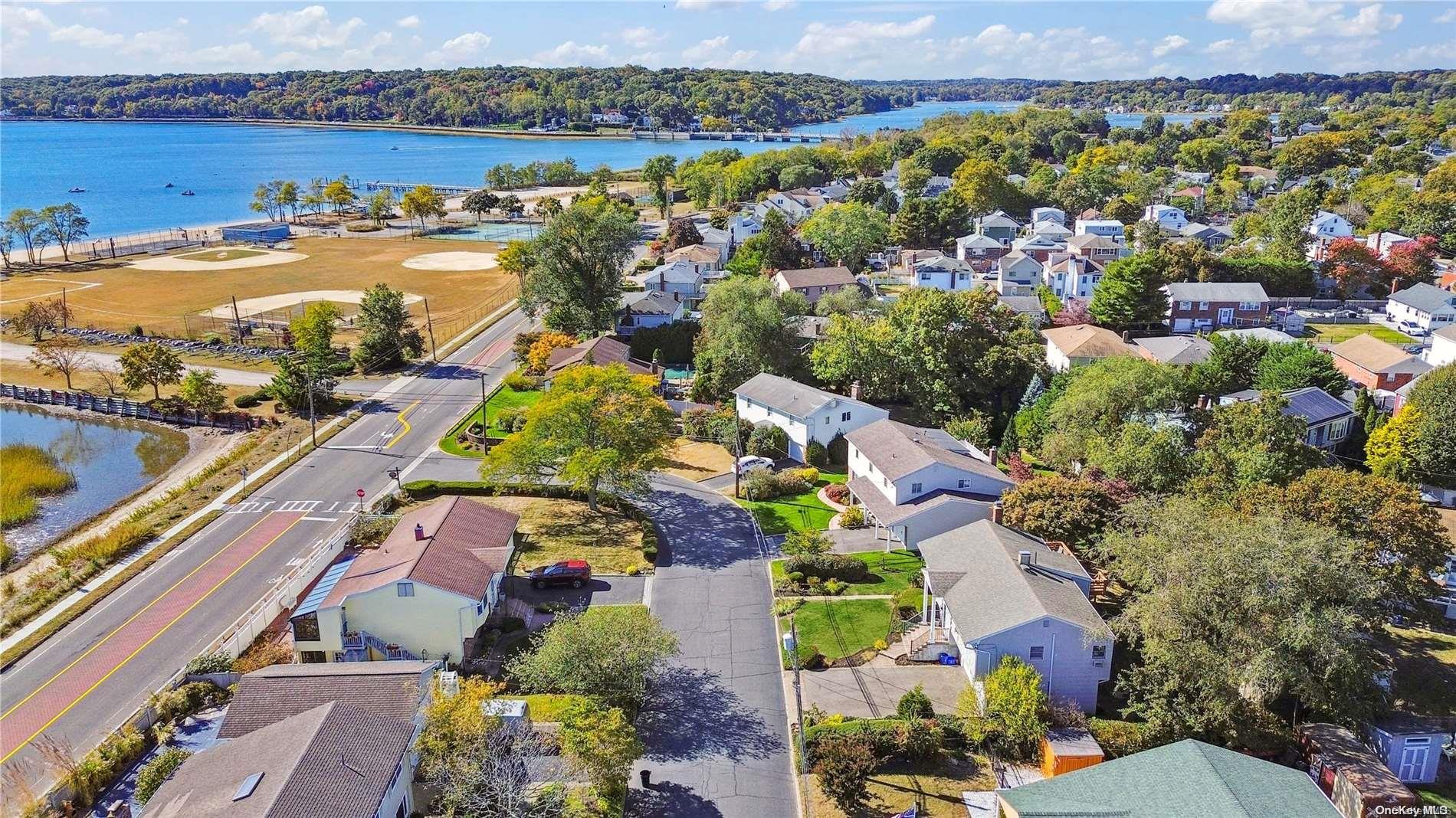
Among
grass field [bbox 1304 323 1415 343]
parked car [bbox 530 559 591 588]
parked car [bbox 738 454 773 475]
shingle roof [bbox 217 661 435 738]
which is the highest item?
shingle roof [bbox 217 661 435 738]

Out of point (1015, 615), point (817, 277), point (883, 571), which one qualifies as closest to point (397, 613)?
point (883, 571)

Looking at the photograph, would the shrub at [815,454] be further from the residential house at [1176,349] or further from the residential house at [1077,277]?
the residential house at [1077,277]

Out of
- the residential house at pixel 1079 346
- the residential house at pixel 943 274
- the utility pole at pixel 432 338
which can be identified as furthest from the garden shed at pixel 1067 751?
the residential house at pixel 943 274

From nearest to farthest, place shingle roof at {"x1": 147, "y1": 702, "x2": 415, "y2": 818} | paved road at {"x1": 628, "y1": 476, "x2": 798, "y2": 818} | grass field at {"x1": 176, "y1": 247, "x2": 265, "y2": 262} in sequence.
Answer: shingle roof at {"x1": 147, "y1": 702, "x2": 415, "y2": 818} < paved road at {"x1": 628, "y1": 476, "x2": 798, "y2": 818} < grass field at {"x1": 176, "y1": 247, "x2": 265, "y2": 262}

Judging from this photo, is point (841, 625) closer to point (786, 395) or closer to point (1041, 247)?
point (786, 395)

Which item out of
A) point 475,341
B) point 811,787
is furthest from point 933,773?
point 475,341

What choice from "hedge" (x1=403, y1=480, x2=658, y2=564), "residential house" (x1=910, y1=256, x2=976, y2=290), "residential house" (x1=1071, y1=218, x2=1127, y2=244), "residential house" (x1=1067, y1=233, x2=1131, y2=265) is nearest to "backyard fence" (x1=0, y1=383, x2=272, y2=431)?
"hedge" (x1=403, y1=480, x2=658, y2=564)

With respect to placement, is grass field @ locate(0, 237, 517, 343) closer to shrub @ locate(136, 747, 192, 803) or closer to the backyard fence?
the backyard fence

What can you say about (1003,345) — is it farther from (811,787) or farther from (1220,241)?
(1220,241)
